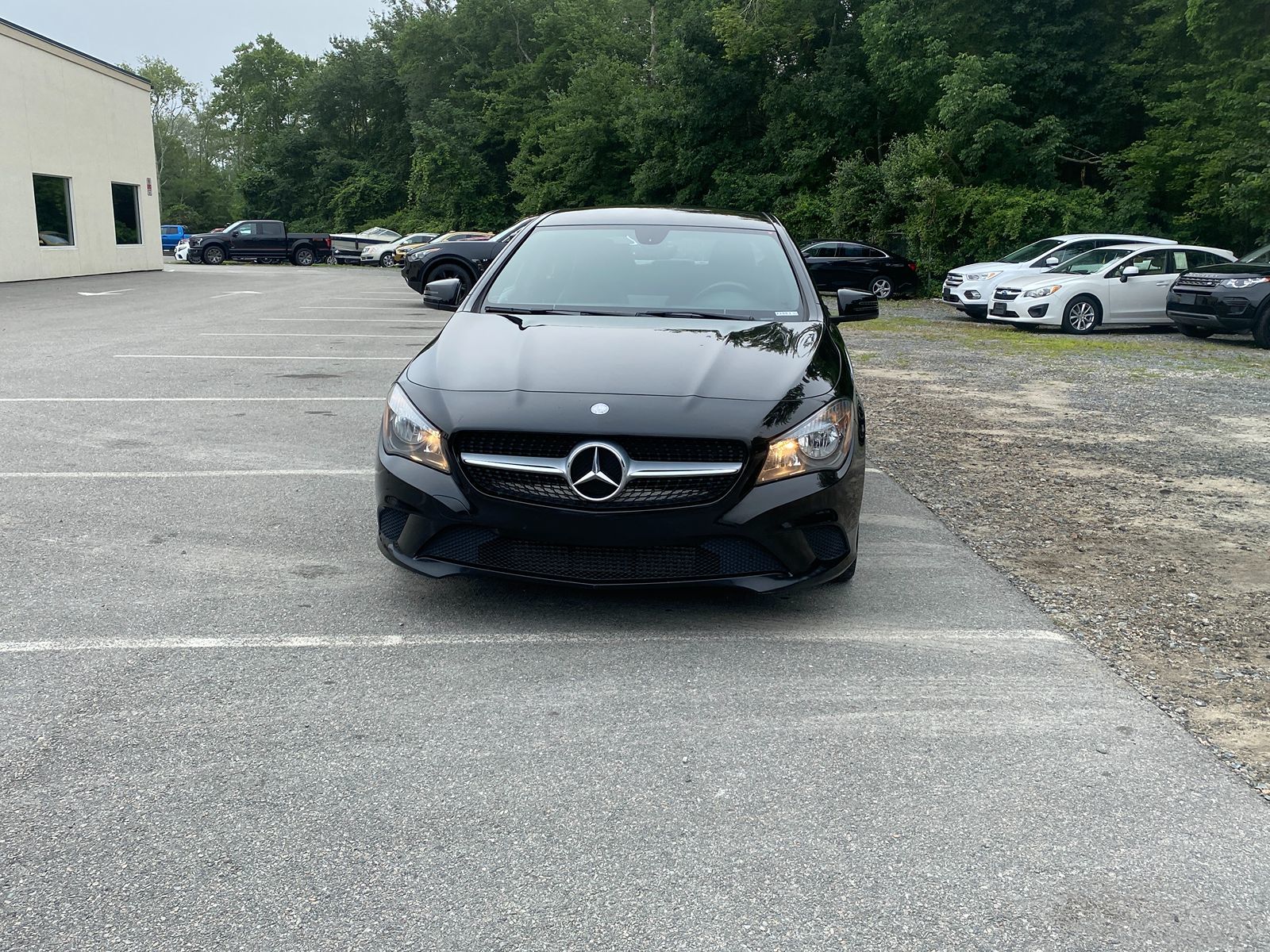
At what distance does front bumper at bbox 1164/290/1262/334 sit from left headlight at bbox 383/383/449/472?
15.7 meters

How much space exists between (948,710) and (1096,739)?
0.44 metres

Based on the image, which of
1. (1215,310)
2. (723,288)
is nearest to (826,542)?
(723,288)

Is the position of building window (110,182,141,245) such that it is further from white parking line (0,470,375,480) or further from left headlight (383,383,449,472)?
left headlight (383,383,449,472)

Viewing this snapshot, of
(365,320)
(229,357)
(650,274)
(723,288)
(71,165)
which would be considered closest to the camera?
(723,288)

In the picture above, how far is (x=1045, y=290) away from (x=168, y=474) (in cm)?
1538

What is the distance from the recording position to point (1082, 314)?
19.0 metres

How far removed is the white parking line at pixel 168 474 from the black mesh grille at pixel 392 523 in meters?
2.42

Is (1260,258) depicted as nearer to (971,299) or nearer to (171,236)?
(971,299)

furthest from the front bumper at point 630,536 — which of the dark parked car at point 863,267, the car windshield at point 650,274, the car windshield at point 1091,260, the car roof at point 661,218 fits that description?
the dark parked car at point 863,267

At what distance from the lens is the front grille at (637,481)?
4207 mm

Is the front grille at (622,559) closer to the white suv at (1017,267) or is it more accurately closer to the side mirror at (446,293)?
the side mirror at (446,293)

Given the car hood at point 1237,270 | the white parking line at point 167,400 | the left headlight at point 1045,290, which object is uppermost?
the car hood at point 1237,270

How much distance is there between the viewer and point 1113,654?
14.1ft

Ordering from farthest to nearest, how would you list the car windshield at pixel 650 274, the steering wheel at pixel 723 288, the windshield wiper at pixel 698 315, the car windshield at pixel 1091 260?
the car windshield at pixel 1091 260 → the steering wheel at pixel 723 288 → the car windshield at pixel 650 274 → the windshield wiper at pixel 698 315
